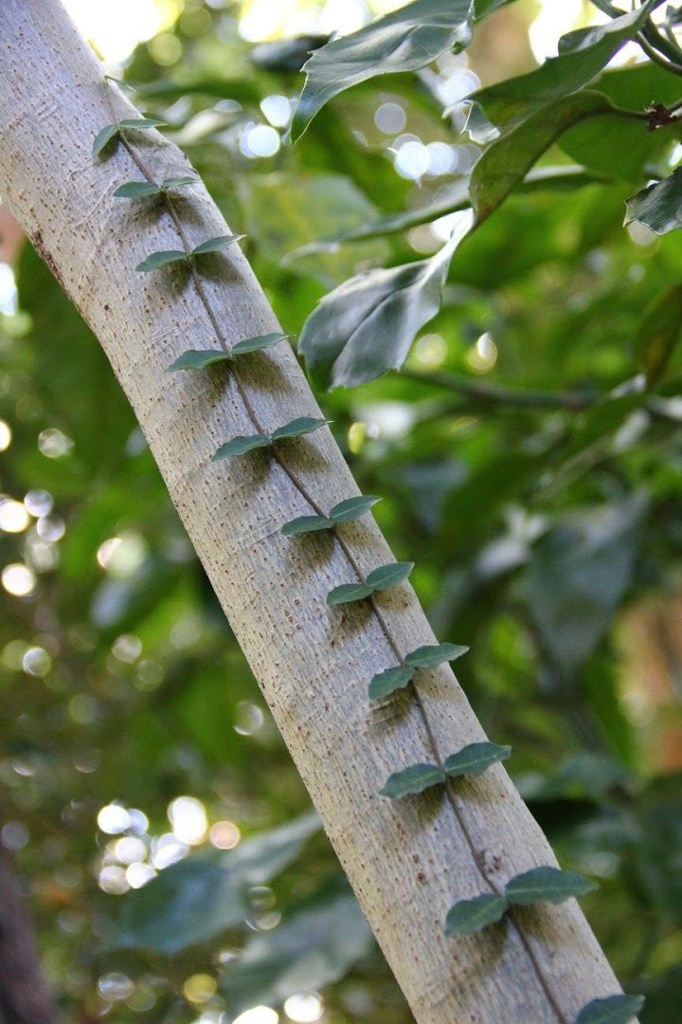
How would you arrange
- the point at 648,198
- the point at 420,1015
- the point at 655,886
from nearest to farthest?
the point at 420,1015
the point at 648,198
the point at 655,886

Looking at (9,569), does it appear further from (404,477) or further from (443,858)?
(443,858)

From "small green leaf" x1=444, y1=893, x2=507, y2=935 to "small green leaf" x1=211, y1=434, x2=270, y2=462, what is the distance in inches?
6.1

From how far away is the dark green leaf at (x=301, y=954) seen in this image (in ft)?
2.66

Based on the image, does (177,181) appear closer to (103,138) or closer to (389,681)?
(103,138)

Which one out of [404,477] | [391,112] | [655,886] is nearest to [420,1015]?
[655,886]

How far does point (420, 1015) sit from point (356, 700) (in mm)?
91

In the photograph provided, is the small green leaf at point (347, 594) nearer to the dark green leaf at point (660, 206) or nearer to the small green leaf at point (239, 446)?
the small green leaf at point (239, 446)

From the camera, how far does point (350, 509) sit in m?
0.37

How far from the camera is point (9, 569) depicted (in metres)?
1.40

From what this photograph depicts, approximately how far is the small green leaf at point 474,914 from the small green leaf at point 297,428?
16cm

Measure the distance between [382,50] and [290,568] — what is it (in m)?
0.22

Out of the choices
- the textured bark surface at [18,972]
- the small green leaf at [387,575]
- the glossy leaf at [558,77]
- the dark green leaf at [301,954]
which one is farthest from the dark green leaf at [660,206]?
the textured bark surface at [18,972]

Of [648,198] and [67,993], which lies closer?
[648,198]

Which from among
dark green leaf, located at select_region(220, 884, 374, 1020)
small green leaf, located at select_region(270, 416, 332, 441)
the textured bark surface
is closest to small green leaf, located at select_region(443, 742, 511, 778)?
small green leaf, located at select_region(270, 416, 332, 441)
